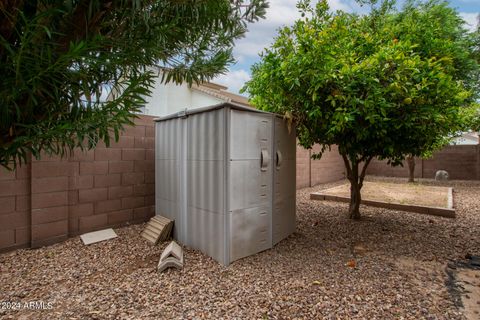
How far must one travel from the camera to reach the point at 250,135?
304cm

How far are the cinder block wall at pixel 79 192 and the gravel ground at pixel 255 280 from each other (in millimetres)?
239

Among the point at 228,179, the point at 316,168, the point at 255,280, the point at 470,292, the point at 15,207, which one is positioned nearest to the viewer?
the point at 470,292

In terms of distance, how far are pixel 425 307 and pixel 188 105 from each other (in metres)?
10.2

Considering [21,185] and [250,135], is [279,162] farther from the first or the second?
A: [21,185]

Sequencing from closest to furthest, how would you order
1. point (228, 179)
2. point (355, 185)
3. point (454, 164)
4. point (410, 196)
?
point (228, 179) → point (355, 185) → point (410, 196) → point (454, 164)

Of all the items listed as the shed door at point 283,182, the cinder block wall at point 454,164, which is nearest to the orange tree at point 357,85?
the shed door at point 283,182

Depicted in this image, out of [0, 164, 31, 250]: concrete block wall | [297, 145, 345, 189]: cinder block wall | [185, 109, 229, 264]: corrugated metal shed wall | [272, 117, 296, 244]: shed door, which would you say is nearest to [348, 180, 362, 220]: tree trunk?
[272, 117, 296, 244]: shed door

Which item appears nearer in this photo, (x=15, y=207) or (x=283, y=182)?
(x=15, y=207)

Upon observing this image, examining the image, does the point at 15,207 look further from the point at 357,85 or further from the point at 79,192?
the point at 357,85

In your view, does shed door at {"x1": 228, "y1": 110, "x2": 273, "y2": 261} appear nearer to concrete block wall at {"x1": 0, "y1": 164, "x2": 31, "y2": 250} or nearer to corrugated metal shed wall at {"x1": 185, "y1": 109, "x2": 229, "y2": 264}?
corrugated metal shed wall at {"x1": 185, "y1": 109, "x2": 229, "y2": 264}

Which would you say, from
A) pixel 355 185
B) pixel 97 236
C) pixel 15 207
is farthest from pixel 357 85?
pixel 15 207

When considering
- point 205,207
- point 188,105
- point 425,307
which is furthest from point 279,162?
point 188,105

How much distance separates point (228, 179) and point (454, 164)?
40.8ft

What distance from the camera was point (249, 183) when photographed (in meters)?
3.05
